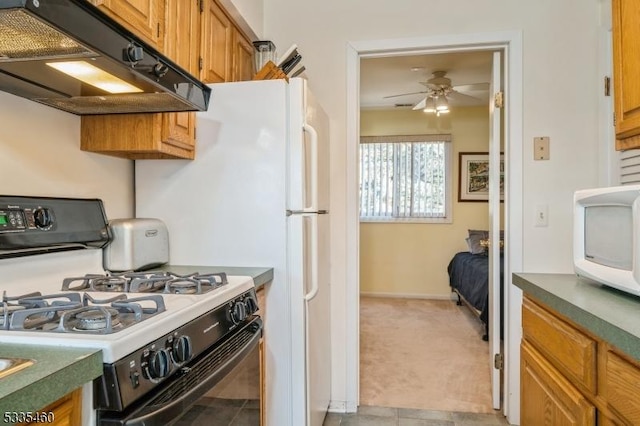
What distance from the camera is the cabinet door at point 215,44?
71.3 inches

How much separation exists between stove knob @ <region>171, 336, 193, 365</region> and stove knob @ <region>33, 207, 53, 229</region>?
0.73 metres

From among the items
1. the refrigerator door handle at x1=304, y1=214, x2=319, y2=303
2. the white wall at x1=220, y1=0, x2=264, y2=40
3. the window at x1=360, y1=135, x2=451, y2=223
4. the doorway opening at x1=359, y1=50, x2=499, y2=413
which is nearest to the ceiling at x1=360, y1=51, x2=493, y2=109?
the doorway opening at x1=359, y1=50, x2=499, y2=413

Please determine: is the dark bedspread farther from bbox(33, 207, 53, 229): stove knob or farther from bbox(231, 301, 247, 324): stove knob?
bbox(33, 207, 53, 229): stove knob

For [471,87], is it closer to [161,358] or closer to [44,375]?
[161,358]

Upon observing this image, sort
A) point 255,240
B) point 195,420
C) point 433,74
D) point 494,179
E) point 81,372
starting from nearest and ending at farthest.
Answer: point 81,372, point 195,420, point 255,240, point 494,179, point 433,74

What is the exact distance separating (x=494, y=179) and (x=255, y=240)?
1.50 m

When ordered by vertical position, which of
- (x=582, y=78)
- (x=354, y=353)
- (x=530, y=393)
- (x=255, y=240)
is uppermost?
(x=582, y=78)

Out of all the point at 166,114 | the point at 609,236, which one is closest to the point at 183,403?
the point at 166,114

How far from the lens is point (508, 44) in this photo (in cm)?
224

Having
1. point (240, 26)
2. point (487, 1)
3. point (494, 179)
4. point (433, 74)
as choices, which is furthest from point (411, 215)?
point (240, 26)

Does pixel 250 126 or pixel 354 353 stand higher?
pixel 250 126

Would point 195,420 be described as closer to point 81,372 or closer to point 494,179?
point 81,372

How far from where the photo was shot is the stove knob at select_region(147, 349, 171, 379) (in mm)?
830

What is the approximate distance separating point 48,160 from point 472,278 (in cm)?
368
